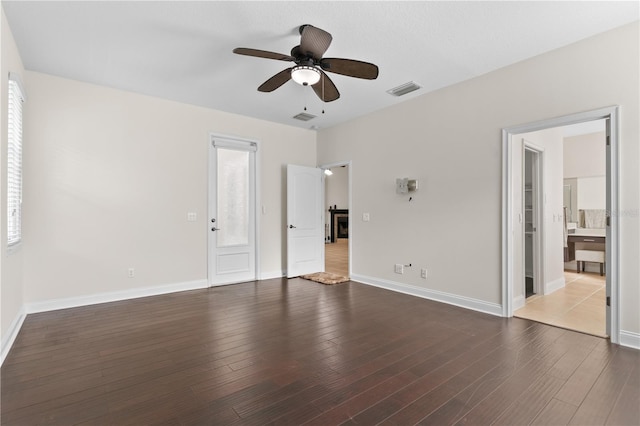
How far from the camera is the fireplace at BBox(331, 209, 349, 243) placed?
488 inches

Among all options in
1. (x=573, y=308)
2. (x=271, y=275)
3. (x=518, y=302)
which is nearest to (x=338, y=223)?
(x=271, y=275)

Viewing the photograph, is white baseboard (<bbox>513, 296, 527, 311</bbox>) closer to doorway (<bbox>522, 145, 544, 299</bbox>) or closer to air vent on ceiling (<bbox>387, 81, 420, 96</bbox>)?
doorway (<bbox>522, 145, 544, 299</bbox>)

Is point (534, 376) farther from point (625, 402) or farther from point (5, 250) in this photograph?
point (5, 250)

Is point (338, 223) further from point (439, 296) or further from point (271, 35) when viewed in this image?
point (271, 35)

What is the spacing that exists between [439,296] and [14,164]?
5110mm

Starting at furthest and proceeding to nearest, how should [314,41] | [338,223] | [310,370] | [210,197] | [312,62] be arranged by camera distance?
1. [338,223]
2. [210,197]
3. [312,62]
4. [314,41]
5. [310,370]

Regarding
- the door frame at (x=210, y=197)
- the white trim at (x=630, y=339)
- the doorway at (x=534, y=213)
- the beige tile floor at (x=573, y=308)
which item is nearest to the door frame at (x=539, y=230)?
the doorway at (x=534, y=213)

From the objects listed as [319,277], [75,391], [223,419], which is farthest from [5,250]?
[319,277]

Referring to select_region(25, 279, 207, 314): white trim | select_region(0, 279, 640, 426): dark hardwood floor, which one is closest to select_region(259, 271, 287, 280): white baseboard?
select_region(25, 279, 207, 314): white trim

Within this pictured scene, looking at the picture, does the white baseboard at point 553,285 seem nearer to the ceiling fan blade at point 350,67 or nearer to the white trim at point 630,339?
the white trim at point 630,339

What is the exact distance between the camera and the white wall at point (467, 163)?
9.35ft

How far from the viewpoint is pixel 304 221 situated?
6.06m

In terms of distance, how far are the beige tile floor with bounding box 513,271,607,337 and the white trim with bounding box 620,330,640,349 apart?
0.18 metres

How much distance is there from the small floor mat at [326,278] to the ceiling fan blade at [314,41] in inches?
144
